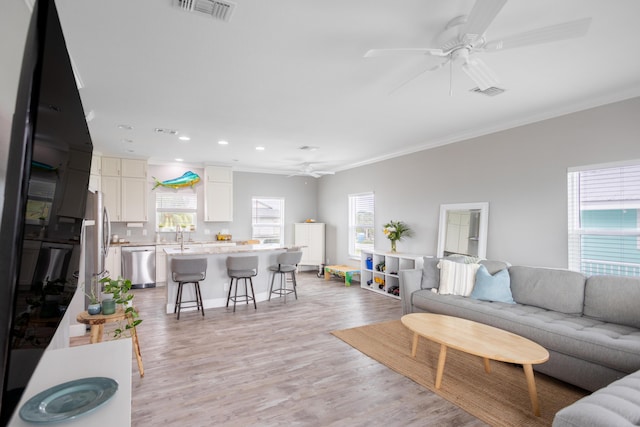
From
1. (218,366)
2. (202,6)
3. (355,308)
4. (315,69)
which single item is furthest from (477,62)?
(355,308)

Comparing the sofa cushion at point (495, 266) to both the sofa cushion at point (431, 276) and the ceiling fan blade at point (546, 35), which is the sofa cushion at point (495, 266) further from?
the ceiling fan blade at point (546, 35)

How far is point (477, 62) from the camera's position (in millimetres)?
2207

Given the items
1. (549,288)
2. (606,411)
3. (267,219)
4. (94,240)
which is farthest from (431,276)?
(267,219)

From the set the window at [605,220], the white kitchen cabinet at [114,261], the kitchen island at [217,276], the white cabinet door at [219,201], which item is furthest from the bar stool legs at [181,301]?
the window at [605,220]

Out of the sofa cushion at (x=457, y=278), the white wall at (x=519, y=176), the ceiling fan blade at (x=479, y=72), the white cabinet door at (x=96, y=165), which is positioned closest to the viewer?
the ceiling fan blade at (x=479, y=72)

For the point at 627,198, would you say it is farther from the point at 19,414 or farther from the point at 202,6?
the point at 19,414

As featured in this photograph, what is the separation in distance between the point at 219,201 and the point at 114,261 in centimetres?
239

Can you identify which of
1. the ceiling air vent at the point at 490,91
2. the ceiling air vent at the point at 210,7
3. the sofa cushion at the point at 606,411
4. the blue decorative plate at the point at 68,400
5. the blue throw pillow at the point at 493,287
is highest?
the ceiling air vent at the point at 490,91

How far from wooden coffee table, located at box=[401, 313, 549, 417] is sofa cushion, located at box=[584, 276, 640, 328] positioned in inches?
39.7

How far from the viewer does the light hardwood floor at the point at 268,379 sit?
91.4 inches

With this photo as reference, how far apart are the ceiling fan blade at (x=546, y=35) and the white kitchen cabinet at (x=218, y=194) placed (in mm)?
6400

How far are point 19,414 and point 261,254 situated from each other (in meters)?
4.62

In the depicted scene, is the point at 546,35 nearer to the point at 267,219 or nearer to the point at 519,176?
the point at 519,176

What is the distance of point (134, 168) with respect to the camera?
6.66 metres
